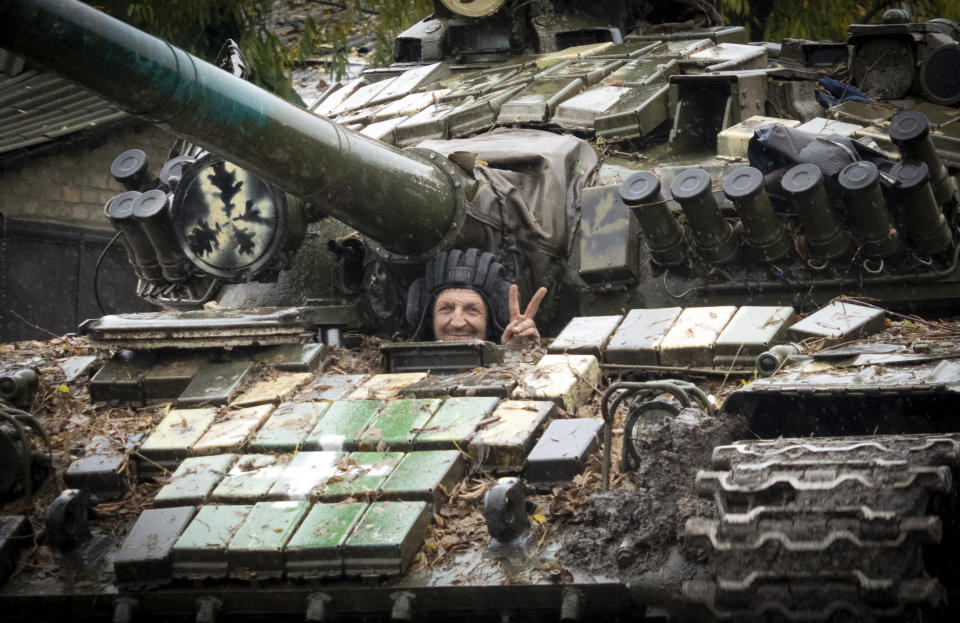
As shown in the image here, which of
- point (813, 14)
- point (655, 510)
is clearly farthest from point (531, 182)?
point (813, 14)

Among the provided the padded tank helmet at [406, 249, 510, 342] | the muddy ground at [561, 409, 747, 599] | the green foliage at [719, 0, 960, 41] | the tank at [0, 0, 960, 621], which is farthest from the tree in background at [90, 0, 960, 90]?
the muddy ground at [561, 409, 747, 599]

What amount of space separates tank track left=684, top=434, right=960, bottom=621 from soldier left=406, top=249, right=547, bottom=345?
117 inches

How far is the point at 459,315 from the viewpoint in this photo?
767 cm

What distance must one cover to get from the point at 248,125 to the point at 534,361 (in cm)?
196

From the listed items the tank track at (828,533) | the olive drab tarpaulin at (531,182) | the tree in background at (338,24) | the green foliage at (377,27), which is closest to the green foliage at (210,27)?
the tree in background at (338,24)

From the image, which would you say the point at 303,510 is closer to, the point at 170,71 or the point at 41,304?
the point at 170,71

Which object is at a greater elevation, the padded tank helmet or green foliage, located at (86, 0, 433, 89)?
the padded tank helmet

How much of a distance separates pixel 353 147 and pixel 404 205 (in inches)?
20.8

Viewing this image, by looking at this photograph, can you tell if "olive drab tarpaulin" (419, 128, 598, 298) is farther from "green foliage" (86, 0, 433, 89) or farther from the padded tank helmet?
"green foliage" (86, 0, 433, 89)

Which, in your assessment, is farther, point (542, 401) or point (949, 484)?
point (542, 401)

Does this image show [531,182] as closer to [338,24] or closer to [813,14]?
[813,14]

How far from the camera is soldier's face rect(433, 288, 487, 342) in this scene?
25.2 ft

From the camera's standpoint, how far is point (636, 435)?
601 cm

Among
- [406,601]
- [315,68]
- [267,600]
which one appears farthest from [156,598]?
[315,68]
